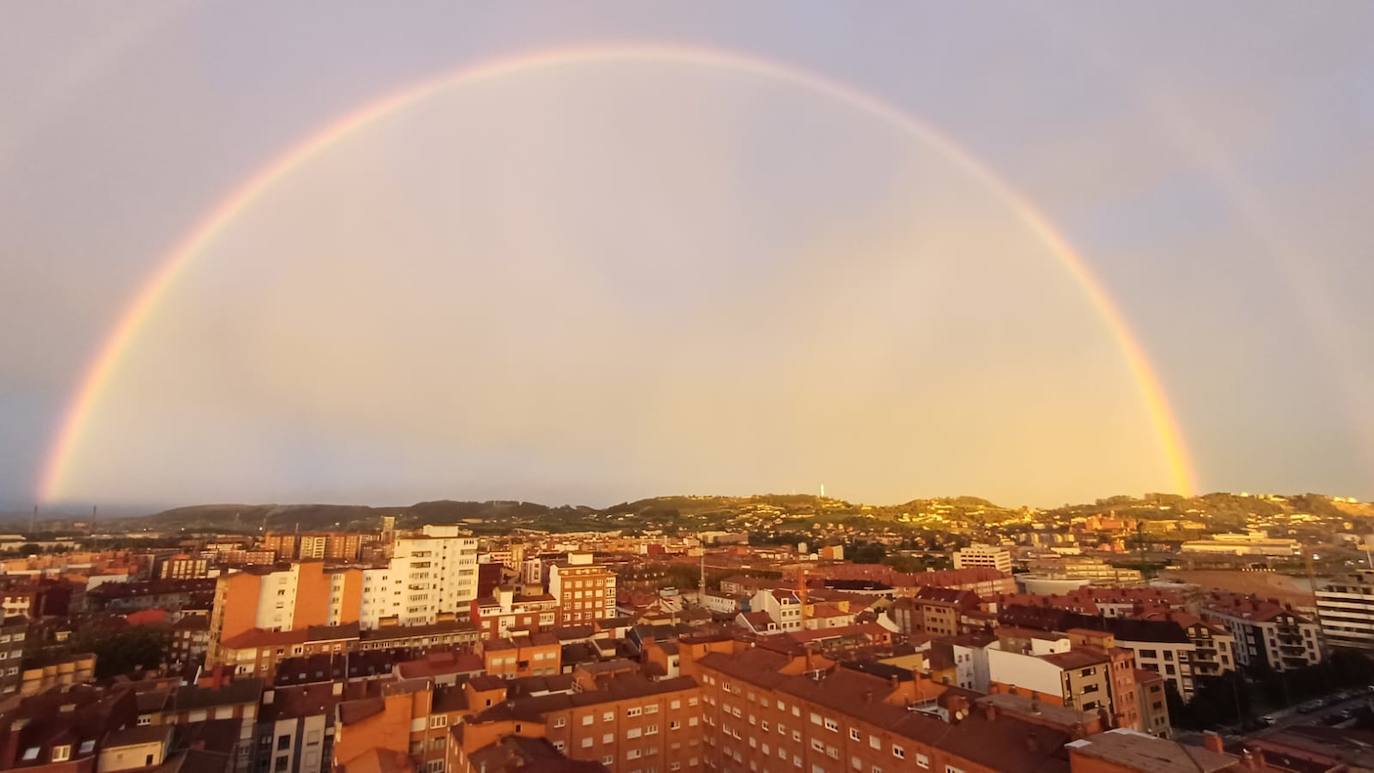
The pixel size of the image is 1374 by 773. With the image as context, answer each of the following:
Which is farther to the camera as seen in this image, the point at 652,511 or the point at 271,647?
the point at 652,511

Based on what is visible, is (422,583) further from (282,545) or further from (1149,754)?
(282,545)

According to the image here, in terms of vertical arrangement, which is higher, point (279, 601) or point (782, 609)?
point (279, 601)

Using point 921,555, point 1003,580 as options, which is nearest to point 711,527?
point 921,555

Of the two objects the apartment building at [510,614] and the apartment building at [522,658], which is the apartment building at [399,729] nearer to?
the apartment building at [522,658]

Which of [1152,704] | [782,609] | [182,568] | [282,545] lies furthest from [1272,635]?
[282,545]

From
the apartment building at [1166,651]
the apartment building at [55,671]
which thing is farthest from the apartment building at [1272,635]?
the apartment building at [55,671]

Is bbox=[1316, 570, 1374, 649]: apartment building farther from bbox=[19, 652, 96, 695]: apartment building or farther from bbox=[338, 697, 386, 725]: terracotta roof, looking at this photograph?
bbox=[19, 652, 96, 695]: apartment building

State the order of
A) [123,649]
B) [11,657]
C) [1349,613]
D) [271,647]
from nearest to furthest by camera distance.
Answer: [11,657], [271,647], [123,649], [1349,613]
